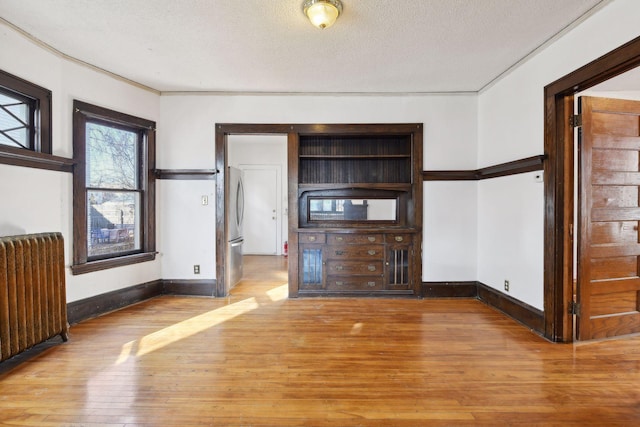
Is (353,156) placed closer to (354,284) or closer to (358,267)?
(358,267)

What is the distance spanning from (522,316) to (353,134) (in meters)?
2.66

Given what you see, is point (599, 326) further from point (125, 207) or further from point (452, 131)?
point (125, 207)

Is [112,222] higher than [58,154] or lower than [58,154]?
lower

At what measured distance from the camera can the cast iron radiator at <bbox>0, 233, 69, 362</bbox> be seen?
2.00 meters

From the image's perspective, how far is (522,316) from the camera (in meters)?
2.87

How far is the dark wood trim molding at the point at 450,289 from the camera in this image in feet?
12.1

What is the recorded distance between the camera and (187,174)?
3725mm

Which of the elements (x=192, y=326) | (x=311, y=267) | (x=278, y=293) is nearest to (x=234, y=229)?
(x=278, y=293)

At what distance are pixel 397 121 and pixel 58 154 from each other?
11.7 feet

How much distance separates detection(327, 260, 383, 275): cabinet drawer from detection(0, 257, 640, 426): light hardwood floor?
0.72 m

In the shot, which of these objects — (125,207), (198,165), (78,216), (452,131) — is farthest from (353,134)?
(78,216)

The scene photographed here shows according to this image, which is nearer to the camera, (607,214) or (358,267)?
(607,214)

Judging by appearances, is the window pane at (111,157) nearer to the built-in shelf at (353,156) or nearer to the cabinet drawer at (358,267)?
the built-in shelf at (353,156)

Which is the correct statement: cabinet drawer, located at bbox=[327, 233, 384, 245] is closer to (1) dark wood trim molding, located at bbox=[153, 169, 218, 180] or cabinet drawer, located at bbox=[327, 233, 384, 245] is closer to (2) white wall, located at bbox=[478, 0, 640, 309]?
(2) white wall, located at bbox=[478, 0, 640, 309]
